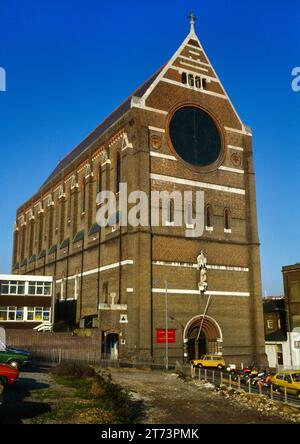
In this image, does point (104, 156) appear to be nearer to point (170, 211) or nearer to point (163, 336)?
point (170, 211)

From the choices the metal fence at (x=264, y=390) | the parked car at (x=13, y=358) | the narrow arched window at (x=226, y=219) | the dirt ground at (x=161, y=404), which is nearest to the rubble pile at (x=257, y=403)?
the dirt ground at (x=161, y=404)

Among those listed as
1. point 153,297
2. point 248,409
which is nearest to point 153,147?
point 153,297

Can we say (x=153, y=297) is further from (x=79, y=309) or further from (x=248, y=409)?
(x=248, y=409)

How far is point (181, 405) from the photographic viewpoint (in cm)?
2214

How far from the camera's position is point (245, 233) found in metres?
48.4

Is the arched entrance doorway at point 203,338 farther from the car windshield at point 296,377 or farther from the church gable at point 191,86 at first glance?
the church gable at point 191,86

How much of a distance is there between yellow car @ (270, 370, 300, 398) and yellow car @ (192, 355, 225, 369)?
1169cm

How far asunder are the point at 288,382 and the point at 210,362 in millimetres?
13468

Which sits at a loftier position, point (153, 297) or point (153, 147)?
point (153, 147)

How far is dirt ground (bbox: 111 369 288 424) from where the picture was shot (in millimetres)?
19438

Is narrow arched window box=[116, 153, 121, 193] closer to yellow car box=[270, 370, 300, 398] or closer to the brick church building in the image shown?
the brick church building

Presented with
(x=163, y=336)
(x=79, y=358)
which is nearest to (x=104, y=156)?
(x=163, y=336)

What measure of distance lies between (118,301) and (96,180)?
15.4 m
